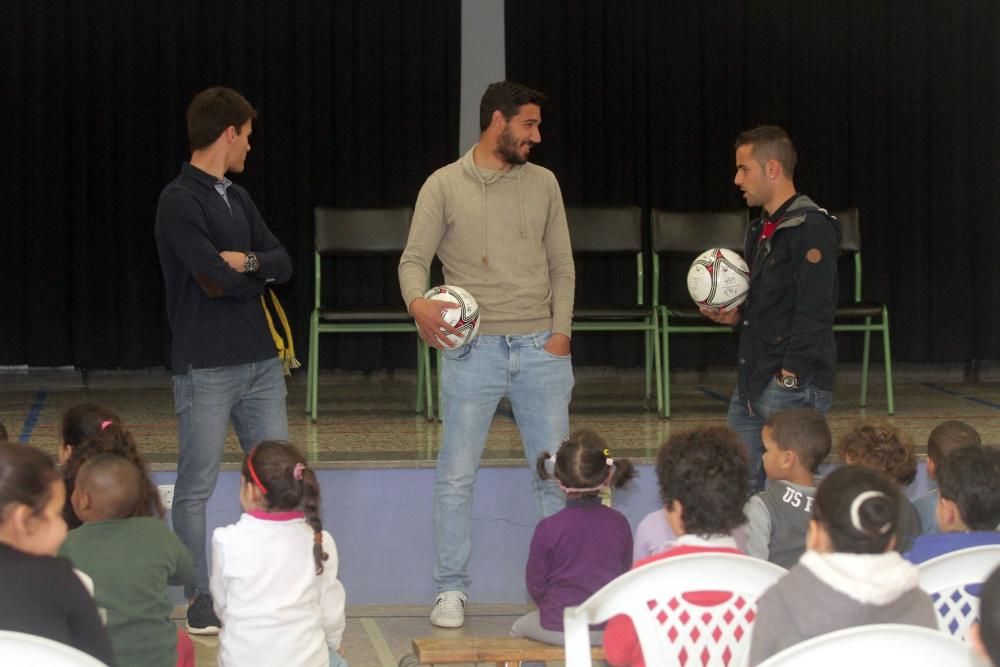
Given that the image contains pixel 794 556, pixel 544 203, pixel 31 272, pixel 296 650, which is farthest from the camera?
pixel 31 272

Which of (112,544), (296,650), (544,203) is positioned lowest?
(296,650)

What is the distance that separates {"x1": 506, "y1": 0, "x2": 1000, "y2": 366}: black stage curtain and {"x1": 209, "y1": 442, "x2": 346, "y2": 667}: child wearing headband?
467 cm

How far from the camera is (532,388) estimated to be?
3.80m

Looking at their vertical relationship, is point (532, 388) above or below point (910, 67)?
below

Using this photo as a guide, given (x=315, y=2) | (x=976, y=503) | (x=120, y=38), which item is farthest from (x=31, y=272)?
(x=976, y=503)

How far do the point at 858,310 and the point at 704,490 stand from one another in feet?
12.3

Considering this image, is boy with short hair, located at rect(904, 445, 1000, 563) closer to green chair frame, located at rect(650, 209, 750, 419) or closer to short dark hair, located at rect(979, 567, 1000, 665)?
short dark hair, located at rect(979, 567, 1000, 665)

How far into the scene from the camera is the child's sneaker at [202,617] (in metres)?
3.85

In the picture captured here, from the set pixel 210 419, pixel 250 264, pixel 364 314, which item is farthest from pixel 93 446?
pixel 364 314

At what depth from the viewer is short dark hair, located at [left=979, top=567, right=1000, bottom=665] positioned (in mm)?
1574

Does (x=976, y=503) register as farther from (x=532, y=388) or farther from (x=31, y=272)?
(x=31, y=272)

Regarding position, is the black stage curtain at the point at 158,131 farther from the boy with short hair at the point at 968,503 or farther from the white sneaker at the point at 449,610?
the boy with short hair at the point at 968,503

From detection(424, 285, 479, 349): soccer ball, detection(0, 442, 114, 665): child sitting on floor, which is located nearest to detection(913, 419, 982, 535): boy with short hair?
detection(424, 285, 479, 349): soccer ball

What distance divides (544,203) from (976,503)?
175cm
